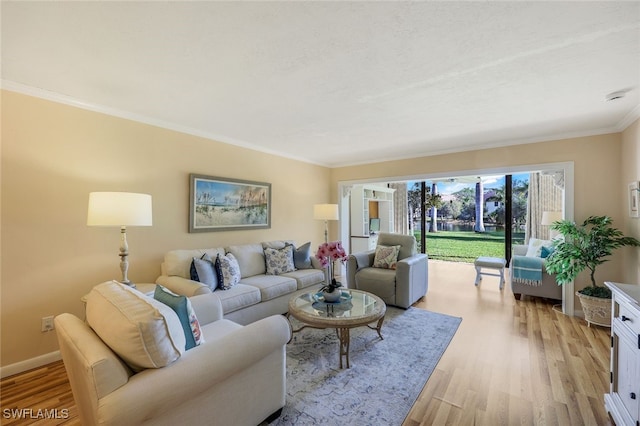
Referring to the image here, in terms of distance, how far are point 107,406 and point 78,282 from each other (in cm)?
215

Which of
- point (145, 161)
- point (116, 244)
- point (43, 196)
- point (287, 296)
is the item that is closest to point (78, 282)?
point (116, 244)

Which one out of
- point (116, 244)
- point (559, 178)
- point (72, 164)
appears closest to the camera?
point (72, 164)

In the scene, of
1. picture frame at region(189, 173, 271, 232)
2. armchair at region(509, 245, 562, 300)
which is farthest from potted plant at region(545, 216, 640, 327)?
picture frame at region(189, 173, 271, 232)

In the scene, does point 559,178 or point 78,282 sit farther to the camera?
point 559,178

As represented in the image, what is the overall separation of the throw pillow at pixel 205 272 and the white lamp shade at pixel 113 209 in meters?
0.77

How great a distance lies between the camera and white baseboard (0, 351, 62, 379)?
219 cm

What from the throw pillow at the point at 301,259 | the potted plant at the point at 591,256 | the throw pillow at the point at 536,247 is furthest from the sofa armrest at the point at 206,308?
the throw pillow at the point at 536,247

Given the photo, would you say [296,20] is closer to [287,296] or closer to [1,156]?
[1,156]

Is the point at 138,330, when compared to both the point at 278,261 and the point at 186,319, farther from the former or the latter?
the point at 278,261

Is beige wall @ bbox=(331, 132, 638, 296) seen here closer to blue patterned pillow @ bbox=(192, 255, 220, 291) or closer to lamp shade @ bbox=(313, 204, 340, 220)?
lamp shade @ bbox=(313, 204, 340, 220)

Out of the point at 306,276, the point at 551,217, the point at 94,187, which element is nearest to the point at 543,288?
the point at 551,217

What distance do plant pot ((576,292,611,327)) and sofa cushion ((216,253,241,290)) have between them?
4.10 meters

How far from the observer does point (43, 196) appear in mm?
2348

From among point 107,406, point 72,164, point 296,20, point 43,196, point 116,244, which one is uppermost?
point 296,20
